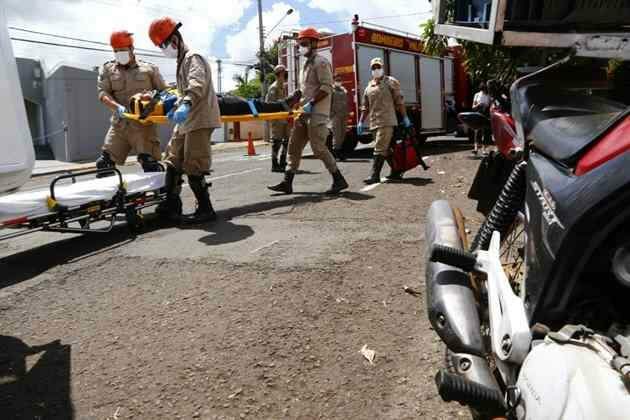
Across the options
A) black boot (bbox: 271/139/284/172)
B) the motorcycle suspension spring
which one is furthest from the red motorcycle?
black boot (bbox: 271/139/284/172)

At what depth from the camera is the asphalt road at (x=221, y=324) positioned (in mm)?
2316

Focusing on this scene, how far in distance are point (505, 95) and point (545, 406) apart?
2028mm

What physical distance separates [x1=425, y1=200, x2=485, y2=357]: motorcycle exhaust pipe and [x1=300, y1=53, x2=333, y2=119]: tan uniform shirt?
4.30 metres

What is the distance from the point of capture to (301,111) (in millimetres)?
6398

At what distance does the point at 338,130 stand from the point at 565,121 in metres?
10.8

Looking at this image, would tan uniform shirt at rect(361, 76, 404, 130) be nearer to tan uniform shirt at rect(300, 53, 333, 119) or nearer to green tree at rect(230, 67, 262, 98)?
tan uniform shirt at rect(300, 53, 333, 119)

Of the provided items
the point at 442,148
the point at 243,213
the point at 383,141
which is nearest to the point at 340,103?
the point at 442,148

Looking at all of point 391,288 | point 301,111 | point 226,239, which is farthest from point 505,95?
point 301,111

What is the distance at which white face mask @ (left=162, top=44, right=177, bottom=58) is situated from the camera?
5065 mm

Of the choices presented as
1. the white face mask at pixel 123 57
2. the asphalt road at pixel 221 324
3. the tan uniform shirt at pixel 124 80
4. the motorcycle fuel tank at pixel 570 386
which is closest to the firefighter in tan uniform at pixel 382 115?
the asphalt road at pixel 221 324

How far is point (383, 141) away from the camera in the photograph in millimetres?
7602

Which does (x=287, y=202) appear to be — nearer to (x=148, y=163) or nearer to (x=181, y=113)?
(x=148, y=163)

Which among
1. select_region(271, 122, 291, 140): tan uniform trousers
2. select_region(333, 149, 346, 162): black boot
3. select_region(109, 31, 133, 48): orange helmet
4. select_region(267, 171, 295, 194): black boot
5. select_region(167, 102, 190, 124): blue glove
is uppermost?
select_region(109, 31, 133, 48): orange helmet

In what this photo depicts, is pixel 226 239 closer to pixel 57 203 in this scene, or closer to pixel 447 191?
pixel 57 203
